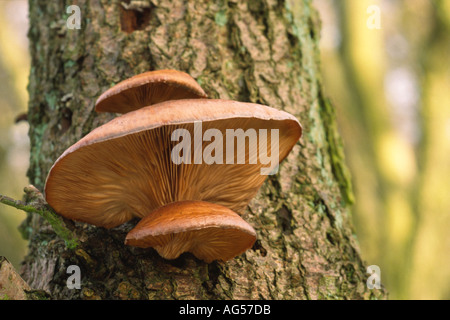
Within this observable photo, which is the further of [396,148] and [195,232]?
[396,148]

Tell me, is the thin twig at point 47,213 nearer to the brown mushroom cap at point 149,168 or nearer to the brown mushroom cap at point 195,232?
the brown mushroom cap at point 149,168

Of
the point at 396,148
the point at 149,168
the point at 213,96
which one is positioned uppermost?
the point at 213,96

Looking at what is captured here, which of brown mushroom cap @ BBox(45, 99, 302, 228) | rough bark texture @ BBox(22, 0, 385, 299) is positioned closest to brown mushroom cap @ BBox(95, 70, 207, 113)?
brown mushroom cap @ BBox(45, 99, 302, 228)

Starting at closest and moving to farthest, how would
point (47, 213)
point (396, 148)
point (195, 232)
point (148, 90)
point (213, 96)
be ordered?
point (195, 232) < point (47, 213) < point (148, 90) < point (213, 96) < point (396, 148)

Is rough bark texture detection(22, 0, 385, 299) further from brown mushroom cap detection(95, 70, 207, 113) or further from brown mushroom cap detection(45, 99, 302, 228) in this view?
brown mushroom cap detection(95, 70, 207, 113)

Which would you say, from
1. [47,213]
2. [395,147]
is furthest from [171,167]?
[395,147]

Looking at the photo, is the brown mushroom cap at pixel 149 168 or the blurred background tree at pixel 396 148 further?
the blurred background tree at pixel 396 148

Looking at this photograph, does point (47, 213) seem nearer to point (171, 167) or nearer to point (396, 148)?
point (171, 167)

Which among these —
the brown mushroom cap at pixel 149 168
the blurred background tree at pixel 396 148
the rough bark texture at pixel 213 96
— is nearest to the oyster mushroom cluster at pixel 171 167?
the brown mushroom cap at pixel 149 168
